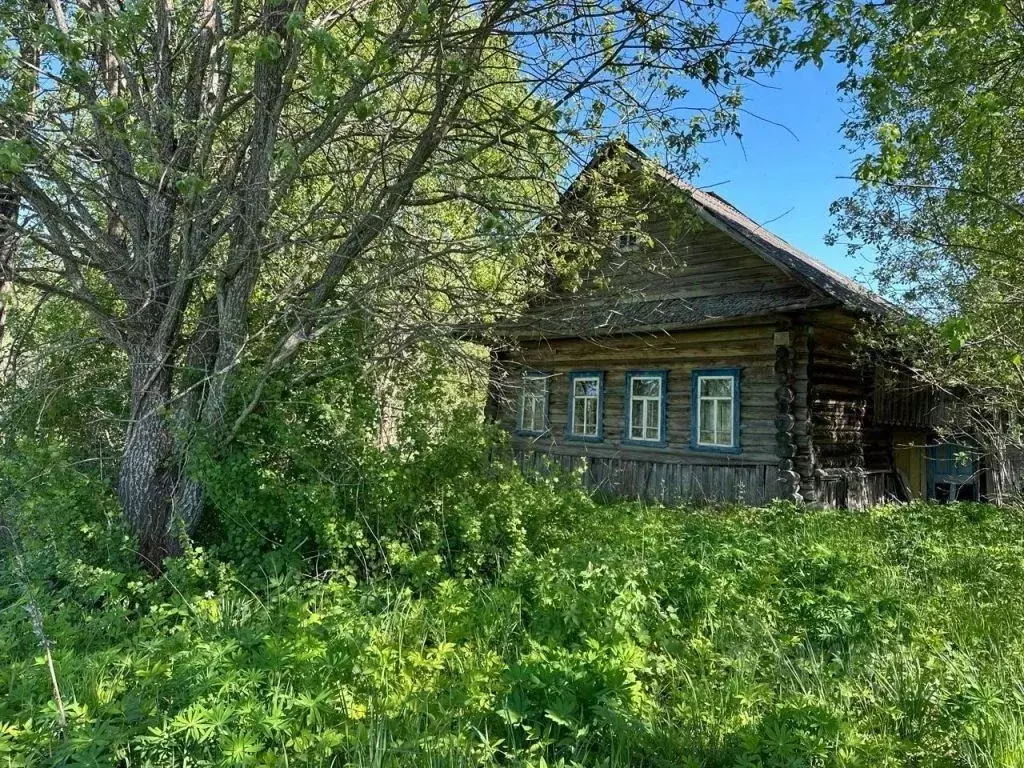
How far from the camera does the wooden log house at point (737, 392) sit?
11.2 meters

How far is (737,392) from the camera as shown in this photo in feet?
39.4

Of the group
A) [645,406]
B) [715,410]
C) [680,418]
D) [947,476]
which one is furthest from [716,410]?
[947,476]

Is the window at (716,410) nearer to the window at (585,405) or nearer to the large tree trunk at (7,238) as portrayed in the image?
the window at (585,405)

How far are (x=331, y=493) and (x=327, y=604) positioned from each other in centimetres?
97

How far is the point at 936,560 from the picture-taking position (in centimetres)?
588

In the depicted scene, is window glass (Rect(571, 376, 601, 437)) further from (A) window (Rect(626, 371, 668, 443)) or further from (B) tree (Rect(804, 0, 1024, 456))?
(B) tree (Rect(804, 0, 1024, 456))

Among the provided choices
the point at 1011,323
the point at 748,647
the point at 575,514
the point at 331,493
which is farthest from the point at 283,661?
the point at 1011,323

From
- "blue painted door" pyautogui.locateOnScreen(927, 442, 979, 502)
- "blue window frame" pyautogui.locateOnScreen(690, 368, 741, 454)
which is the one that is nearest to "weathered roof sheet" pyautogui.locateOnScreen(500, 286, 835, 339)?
"blue window frame" pyautogui.locateOnScreen(690, 368, 741, 454)

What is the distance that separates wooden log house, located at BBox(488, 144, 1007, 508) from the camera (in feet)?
36.8

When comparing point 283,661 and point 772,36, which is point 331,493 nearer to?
point 283,661

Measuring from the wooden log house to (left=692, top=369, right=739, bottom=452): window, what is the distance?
0.02 metres

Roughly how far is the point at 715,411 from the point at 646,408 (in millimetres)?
1588

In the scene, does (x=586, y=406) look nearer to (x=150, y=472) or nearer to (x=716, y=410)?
(x=716, y=410)

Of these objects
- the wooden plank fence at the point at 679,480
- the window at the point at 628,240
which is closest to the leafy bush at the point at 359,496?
the window at the point at 628,240
